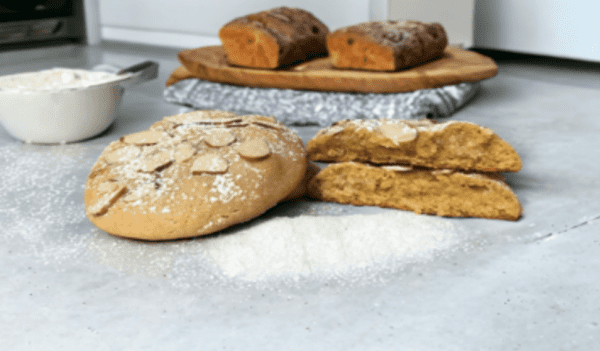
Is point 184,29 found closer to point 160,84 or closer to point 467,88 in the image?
point 160,84

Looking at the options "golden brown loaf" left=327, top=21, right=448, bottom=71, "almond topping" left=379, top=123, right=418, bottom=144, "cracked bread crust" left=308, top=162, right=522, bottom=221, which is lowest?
"cracked bread crust" left=308, top=162, right=522, bottom=221

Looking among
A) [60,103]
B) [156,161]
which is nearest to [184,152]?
[156,161]

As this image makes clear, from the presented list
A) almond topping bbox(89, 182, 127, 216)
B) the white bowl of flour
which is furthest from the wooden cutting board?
almond topping bbox(89, 182, 127, 216)

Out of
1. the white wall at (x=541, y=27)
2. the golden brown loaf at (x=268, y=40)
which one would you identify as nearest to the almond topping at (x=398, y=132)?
the golden brown loaf at (x=268, y=40)

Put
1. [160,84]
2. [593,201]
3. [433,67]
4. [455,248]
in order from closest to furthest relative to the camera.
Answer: [455,248]
[593,201]
[433,67]
[160,84]

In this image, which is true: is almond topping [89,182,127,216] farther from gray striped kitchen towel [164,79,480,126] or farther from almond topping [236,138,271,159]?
gray striped kitchen towel [164,79,480,126]

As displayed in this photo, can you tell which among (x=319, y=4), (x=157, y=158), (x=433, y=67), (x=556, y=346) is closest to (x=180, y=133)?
(x=157, y=158)

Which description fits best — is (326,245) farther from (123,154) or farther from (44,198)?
(44,198)
